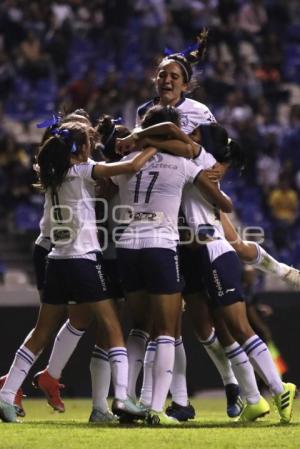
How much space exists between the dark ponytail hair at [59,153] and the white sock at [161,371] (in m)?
1.31

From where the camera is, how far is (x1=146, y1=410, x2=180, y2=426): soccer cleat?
8.82 m

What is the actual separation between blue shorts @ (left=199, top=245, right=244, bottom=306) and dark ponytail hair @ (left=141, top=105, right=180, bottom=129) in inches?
36.3

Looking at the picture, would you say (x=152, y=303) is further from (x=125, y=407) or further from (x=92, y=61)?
(x=92, y=61)

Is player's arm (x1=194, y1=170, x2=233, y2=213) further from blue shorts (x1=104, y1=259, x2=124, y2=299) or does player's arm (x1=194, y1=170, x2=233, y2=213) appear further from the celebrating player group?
blue shorts (x1=104, y1=259, x2=124, y2=299)

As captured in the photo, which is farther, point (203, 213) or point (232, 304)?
point (203, 213)

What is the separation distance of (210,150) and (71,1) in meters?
12.3

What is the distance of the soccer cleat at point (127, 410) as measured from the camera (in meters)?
8.74

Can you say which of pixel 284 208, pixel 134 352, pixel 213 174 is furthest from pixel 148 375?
pixel 284 208

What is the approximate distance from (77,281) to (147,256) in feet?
1.69

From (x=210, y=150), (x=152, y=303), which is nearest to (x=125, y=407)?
(x=152, y=303)

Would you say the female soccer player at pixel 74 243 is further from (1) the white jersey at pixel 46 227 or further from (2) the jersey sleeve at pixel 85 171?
(1) the white jersey at pixel 46 227

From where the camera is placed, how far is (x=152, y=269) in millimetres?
8836

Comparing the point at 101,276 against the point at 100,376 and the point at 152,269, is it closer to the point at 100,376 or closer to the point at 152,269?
the point at 152,269

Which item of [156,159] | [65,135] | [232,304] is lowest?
[232,304]
